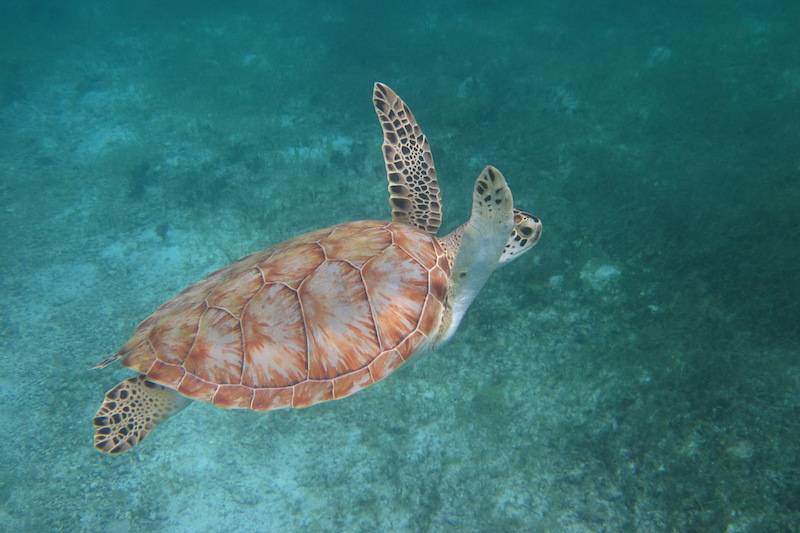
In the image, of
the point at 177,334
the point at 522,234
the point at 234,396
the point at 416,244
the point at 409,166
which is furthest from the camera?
the point at 409,166

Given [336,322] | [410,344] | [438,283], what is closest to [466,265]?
[438,283]

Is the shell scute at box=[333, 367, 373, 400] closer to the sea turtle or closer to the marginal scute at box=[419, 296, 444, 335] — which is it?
the sea turtle

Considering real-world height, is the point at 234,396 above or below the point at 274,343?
below

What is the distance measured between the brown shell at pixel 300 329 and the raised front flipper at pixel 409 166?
2.78 ft

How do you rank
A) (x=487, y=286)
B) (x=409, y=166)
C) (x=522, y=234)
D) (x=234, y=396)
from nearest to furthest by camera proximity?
(x=234, y=396) < (x=522, y=234) < (x=409, y=166) < (x=487, y=286)

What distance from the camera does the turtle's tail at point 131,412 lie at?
279cm

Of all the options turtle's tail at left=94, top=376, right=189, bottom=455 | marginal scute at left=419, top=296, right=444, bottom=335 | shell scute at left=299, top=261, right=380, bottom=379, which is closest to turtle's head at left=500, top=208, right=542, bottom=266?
marginal scute at left=419, top=296, right=444, bottom=335

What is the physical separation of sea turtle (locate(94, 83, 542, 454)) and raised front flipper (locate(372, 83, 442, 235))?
671 millimetres

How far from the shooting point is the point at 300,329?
2584 mm

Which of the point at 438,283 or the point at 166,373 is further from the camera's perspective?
the point at 438,283

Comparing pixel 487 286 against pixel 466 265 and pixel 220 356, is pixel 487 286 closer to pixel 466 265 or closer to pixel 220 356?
pixel 466 265

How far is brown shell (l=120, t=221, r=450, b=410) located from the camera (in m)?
2.56

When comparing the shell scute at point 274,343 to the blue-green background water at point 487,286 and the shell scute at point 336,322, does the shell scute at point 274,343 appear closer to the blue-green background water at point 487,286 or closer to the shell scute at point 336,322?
the shell scute at point 336,322

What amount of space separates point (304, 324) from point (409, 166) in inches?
66.9
